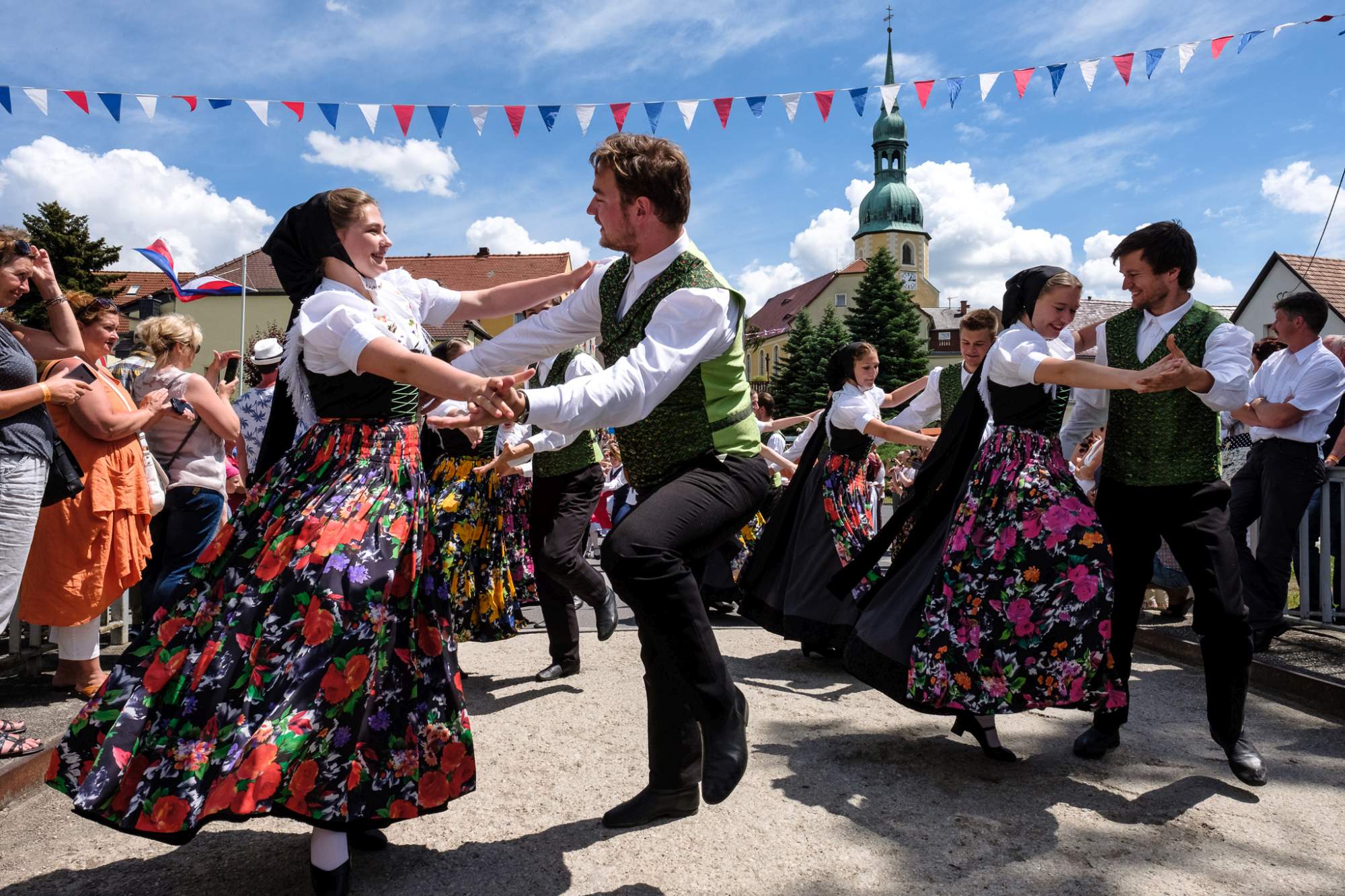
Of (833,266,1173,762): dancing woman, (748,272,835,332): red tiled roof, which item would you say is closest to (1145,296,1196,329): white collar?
(833,266,1173,762): dancing woman

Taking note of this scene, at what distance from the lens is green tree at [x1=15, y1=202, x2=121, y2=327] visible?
3812 centimetres

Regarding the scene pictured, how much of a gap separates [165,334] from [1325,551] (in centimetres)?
711

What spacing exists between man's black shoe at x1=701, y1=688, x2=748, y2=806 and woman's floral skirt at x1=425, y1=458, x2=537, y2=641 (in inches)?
112

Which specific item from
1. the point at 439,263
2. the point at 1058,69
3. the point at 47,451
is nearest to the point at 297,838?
the point at 47,451

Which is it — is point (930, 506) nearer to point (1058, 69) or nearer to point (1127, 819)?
point (1127, 819)

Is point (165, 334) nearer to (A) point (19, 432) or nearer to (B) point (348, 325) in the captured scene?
(A) point (19, 432)

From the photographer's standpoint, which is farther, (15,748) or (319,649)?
(15,748)

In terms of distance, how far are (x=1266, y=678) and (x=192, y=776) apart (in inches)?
205

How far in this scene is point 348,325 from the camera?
8.81ft

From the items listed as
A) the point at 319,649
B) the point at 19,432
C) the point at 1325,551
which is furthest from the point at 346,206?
the point at 1325,551

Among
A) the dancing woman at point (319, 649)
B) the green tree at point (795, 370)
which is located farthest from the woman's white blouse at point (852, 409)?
the green tree at point (795, 370)

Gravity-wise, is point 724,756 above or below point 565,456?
below

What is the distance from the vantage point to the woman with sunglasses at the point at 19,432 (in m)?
3.72

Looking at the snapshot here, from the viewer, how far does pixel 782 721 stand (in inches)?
171
